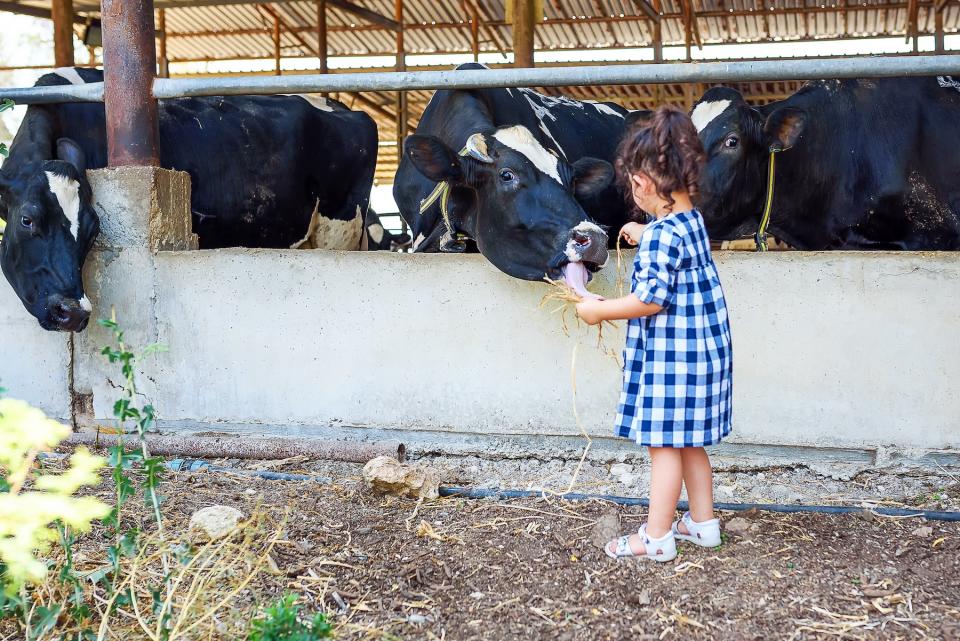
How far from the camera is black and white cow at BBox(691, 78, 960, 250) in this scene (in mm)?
4902

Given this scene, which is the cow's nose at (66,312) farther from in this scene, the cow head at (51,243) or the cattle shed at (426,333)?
the cattle shed at (426,333)

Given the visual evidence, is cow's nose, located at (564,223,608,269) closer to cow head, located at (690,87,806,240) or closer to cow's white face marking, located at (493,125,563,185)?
cow's white face marking, located at (493,125,563,185)

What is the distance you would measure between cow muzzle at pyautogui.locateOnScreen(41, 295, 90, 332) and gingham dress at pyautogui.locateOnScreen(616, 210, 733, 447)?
2.52m

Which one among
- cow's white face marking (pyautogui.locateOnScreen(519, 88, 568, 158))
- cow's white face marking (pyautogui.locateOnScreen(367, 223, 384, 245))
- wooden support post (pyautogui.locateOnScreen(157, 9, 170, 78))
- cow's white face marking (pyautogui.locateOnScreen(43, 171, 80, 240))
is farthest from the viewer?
wooden support post (pyautogui.locateOnScreen(157, 9, 170, 78))

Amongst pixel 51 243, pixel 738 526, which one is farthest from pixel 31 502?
pixel 51 243

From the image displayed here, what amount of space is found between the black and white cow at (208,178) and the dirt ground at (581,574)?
56.5 inches

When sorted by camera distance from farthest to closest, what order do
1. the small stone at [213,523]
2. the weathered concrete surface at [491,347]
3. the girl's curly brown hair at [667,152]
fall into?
the weathered concrete surface at [491,347]
the small stone at [213,523]
the girl's curly brown hair at [667,152]

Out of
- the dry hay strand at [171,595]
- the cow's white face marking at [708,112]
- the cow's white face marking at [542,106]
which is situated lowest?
the dry hay strand at [171,595]

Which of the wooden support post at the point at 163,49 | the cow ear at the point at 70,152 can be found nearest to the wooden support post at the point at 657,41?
the wooden support post at the point at 163,49

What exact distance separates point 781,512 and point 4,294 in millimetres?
3481

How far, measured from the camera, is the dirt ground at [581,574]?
2.35 meters

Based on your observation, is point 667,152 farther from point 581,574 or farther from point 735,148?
point 735,148

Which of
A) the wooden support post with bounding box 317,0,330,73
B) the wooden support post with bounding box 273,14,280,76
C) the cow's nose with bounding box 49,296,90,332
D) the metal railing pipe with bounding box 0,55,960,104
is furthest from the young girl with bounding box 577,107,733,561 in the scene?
the wooden support post with bounding box 273,14,280,76

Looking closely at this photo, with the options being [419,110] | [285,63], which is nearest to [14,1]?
[285,63]
